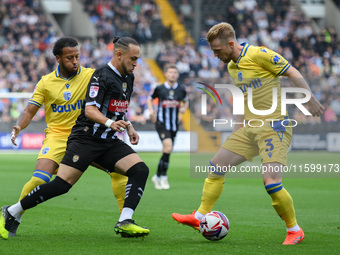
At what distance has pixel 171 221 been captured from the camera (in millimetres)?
8852

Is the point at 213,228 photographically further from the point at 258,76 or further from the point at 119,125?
the point at 258,76

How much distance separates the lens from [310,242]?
7.06m

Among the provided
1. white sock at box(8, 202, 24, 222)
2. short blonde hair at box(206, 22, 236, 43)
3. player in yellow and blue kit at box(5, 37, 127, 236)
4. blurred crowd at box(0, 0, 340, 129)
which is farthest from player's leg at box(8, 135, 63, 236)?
blurred crowd at box(0, 0, 340, 129)

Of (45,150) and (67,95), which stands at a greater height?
(67,95)

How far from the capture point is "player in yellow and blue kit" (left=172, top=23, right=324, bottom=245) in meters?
6.85

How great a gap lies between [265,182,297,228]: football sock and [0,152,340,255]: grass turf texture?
0.93 feet

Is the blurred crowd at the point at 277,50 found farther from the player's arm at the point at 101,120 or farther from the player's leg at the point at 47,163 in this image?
the player's arm at the point at 101,120

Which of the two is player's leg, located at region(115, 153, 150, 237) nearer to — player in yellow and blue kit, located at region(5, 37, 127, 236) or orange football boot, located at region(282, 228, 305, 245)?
player in yellow and blue kit, located at region(5, 37, 127, 236)

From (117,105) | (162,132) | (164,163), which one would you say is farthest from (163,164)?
(117,105)

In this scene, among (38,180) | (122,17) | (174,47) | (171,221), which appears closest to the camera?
(38,180)

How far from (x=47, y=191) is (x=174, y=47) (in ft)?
86.8

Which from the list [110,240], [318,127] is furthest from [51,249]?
[318,127]

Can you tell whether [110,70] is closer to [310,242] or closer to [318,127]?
[310,242]

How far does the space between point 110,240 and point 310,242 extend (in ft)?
6.82
